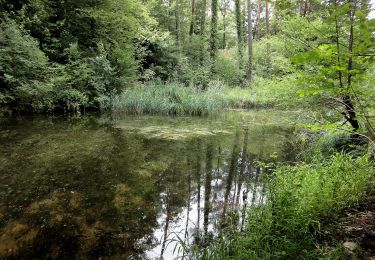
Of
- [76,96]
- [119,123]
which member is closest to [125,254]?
[119,123]

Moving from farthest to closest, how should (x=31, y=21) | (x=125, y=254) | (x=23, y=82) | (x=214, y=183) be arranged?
(x=31, y=21) → (x=23, y=82) → (x=214, y=183) → (x=125, y=254)

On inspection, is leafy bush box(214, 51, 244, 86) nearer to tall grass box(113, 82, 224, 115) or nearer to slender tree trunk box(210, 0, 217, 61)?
slender tree trunk box(210, 0, 217, 61)

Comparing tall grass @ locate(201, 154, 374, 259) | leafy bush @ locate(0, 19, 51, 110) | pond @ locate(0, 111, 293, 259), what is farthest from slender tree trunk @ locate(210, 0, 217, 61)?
tall grass @ locate(201, 154, 374, 259)

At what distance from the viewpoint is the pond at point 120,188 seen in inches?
95.7

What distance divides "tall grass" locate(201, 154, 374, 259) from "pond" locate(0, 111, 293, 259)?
0.41m

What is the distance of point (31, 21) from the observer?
8750 millimetres

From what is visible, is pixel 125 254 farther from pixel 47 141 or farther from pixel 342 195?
pixel 47 141

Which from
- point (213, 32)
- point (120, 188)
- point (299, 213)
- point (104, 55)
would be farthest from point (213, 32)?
point (299, 213)

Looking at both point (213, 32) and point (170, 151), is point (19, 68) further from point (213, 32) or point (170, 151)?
point (213, 32)

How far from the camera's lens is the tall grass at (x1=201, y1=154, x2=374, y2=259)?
6.78 feet

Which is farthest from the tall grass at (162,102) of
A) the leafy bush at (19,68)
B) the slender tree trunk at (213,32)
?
the slender tree trunk at (213,32)

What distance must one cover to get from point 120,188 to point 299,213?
226cm

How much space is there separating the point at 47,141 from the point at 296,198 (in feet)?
16.7

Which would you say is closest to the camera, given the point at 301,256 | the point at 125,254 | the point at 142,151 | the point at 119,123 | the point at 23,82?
the point at 301,256
